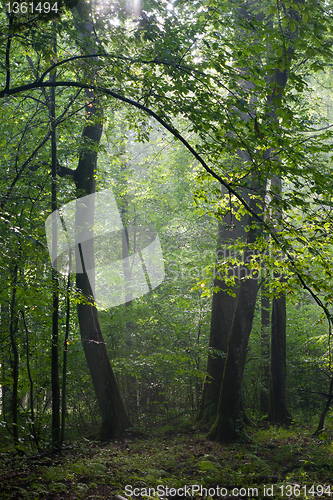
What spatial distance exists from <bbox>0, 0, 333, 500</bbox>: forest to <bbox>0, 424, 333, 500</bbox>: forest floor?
39mm

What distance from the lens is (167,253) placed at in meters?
14.9

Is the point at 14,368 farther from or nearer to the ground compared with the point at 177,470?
farther from the ground

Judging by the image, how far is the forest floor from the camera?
442cm

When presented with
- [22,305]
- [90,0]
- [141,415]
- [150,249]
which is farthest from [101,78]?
[150,249]

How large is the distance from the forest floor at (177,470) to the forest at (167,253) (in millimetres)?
Answer: 39

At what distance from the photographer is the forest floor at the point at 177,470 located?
4.42 metres

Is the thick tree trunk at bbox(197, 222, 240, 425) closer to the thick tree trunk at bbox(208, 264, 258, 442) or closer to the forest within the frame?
the forest

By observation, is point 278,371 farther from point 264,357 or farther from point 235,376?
point 235,376

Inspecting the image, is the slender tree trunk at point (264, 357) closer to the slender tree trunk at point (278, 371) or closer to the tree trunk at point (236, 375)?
the slender tree trunk at point (278, 371)

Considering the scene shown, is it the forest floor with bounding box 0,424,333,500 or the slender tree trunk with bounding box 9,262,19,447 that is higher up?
the slender tree trunk with bounding box 9,262,19,447

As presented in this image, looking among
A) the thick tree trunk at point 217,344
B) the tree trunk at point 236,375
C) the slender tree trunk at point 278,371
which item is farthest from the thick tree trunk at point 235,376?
the slender tree trunk at point 278,371

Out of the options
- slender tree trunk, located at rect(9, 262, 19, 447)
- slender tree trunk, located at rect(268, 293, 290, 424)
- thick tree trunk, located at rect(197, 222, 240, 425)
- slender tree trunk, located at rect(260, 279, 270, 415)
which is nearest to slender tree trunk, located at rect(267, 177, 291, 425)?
slender tree trunk, located at rect(268, 293, 290, 424)

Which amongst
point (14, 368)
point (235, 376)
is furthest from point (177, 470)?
point (14, 368)

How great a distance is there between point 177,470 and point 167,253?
977 cm
